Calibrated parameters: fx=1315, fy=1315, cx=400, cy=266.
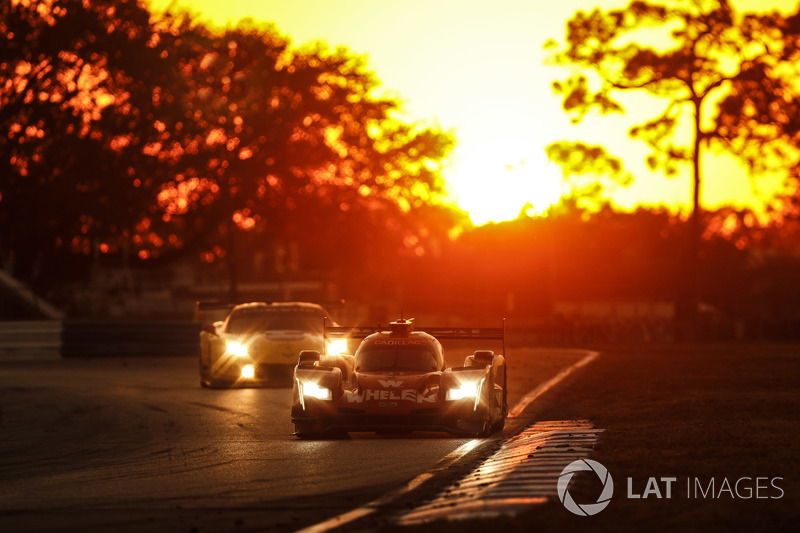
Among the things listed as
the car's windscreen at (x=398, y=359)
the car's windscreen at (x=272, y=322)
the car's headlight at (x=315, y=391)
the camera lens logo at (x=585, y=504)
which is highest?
the car's windscreen at (x=272, y=322)

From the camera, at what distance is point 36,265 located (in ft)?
162

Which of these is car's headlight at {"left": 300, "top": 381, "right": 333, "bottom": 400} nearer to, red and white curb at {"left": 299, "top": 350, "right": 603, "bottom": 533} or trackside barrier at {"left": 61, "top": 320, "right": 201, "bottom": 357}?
red and white curb at {"left": 299, "top": 350, "right": 603, "bottom": 533}

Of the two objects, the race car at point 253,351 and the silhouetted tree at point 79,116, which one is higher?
the silhouetted tree at point 79,116

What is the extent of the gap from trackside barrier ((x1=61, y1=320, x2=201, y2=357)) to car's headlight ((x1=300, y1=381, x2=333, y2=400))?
20.3 meters

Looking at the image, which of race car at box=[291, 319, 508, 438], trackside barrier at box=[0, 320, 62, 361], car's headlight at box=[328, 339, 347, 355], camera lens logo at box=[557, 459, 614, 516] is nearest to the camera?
camera lens logo at box=[557, 459, 614, 516]

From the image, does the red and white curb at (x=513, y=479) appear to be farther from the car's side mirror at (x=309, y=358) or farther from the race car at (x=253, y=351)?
the race car at (x=253, y=351)

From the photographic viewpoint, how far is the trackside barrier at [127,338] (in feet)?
112

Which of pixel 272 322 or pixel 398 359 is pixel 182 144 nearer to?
pixel 272 322

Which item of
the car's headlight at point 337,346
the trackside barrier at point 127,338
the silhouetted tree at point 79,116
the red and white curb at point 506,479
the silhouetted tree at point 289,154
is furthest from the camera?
the silhouetted tree at point 289,154

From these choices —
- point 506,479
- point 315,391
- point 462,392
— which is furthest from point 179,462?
point 506,479

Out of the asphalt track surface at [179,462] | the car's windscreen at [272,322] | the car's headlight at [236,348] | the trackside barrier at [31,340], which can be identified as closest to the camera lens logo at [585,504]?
the asphalt track surface at [179,462]

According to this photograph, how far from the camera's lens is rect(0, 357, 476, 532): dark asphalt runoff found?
927 centimetres

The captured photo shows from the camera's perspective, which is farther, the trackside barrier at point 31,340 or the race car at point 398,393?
the trackside barrier at point 31,340

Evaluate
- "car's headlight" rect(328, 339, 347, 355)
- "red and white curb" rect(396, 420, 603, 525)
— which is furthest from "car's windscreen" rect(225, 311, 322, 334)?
"red and white curb" rect(396, 420, 603, 525)
